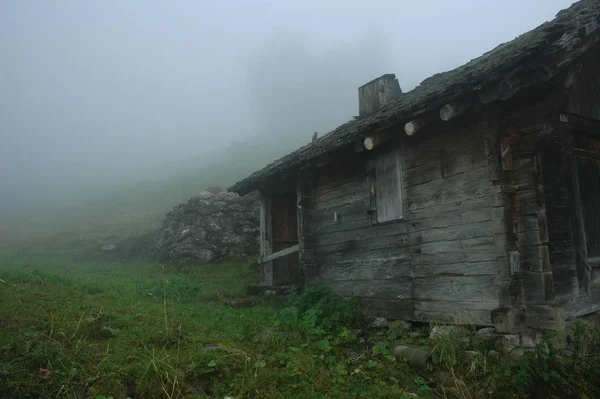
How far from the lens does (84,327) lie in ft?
18.9

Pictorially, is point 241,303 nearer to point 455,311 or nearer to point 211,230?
point 455,311

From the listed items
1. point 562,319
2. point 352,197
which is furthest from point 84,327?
point 562,319

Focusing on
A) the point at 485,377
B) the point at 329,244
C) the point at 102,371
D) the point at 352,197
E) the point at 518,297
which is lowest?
the point at 485,377

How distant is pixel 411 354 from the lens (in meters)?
5.63

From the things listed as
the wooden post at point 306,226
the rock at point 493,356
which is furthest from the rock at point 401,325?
the wooden post at point 306,226

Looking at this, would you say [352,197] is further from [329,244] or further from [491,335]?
[491,335]

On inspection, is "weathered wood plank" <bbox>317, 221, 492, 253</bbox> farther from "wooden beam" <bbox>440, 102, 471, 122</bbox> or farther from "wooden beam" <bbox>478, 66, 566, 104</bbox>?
"wooden beam" <bbox>478, 66, 566, 104</bbox>

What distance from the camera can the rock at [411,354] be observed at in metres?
5.45

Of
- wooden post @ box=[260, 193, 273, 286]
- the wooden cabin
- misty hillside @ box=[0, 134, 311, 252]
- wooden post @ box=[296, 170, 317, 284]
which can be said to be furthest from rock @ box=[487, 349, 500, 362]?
misty hillside @ box=[0, 134, 311, 252]

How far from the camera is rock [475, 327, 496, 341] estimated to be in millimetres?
5645

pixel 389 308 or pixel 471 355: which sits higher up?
pixel 389 308

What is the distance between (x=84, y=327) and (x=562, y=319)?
6211 millimetres

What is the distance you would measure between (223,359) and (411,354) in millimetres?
2425

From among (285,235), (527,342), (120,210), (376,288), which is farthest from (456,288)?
(120,210)
